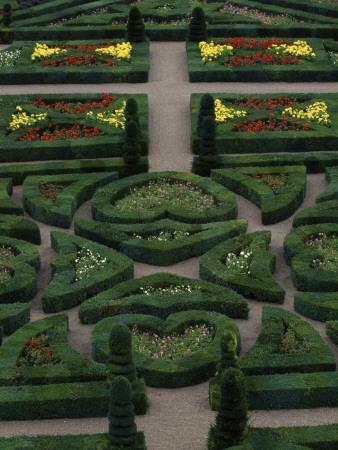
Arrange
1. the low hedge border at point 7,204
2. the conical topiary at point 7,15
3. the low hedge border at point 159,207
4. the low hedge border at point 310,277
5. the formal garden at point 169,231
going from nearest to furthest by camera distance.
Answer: the formal garden at point 169,231
the low hedge border at point 310,277
the low hedge border at point 159,207
the low hedge border at point 7,204
the conical topiary at point 7,15

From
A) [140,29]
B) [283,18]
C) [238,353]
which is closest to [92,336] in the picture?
[238,353]

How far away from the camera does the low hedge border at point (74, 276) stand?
2539 centimetres

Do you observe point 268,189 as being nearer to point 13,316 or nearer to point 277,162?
point 277,162

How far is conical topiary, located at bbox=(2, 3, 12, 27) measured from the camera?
148ft

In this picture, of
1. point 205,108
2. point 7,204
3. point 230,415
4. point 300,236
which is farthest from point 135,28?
point 230,415

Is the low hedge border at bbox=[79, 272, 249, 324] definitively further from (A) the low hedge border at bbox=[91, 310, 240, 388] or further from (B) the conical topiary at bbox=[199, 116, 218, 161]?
(B) the conical topiary at bbox=[199, 116, 218, 161]

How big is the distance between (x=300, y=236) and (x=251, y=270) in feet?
7.72

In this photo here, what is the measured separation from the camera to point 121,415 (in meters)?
18.8

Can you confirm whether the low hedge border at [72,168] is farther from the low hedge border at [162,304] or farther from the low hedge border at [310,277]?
the low hedge border at [162,304]

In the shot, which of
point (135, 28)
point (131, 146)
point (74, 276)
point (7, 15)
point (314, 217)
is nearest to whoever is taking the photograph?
point (74, 276)

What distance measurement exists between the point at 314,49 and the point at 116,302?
2123 cm

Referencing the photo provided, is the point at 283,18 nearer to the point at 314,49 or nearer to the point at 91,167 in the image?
the point at 314,49

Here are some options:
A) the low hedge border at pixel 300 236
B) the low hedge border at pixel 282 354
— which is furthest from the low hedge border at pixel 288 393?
the low hedge border at pixel 300 236

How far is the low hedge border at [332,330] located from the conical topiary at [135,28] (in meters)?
22.5
